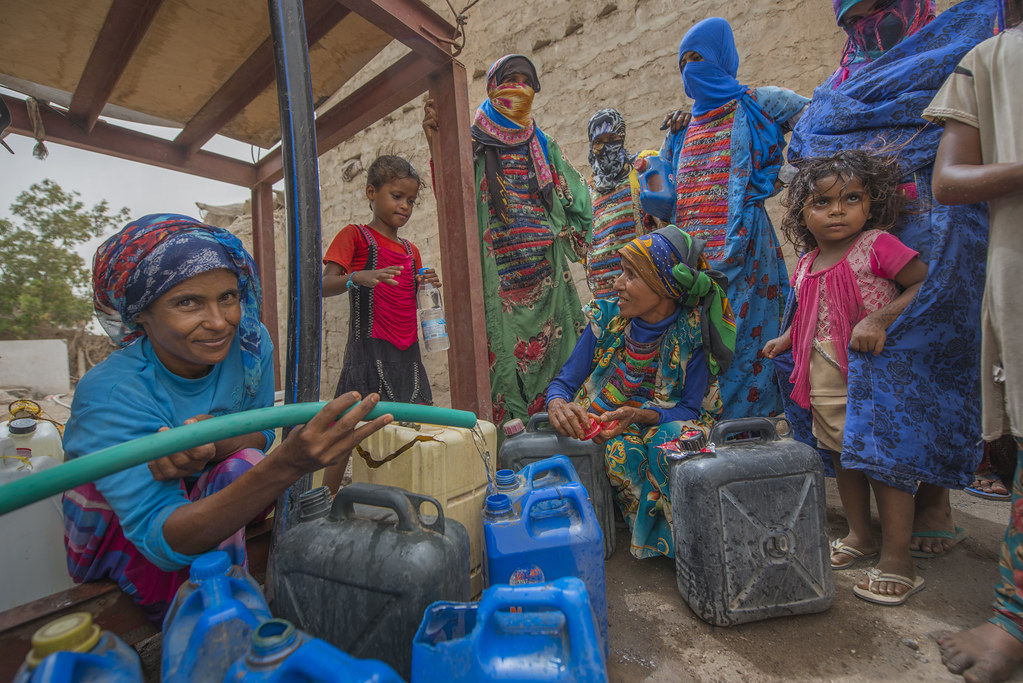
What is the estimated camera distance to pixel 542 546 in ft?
4.25

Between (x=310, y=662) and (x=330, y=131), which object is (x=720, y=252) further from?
(x=310, y=662)

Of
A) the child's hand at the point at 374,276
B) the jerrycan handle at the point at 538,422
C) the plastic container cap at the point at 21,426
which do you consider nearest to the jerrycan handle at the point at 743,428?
the jerrycan handle at the point at 538,422

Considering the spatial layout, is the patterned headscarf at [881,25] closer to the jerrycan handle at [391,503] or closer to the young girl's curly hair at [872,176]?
the young girl's curly hair at [872,176]

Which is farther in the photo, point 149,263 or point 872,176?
point 872,176

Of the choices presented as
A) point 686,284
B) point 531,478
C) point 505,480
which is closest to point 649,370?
point 686,284

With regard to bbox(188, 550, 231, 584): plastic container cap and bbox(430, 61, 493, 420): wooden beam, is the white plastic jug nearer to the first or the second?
bbox(188, 550, 231, 584): plastic container cap

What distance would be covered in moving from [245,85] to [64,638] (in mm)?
2566

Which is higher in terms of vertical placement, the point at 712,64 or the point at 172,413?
the point at 712,64

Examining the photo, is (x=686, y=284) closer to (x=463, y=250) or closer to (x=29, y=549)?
(x=463, y=250)

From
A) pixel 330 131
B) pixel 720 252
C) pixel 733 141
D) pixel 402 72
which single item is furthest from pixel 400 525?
pixel 733 141

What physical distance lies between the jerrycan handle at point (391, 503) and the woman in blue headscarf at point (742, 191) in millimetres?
2137

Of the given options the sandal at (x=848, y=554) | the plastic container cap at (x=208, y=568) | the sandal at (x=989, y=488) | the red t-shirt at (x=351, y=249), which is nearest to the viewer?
the plastic container cap at (x=208, y=568)

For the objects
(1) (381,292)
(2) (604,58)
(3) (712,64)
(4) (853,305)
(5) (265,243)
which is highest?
(2) (604,58)

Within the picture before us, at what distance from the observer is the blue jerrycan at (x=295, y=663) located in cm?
70
